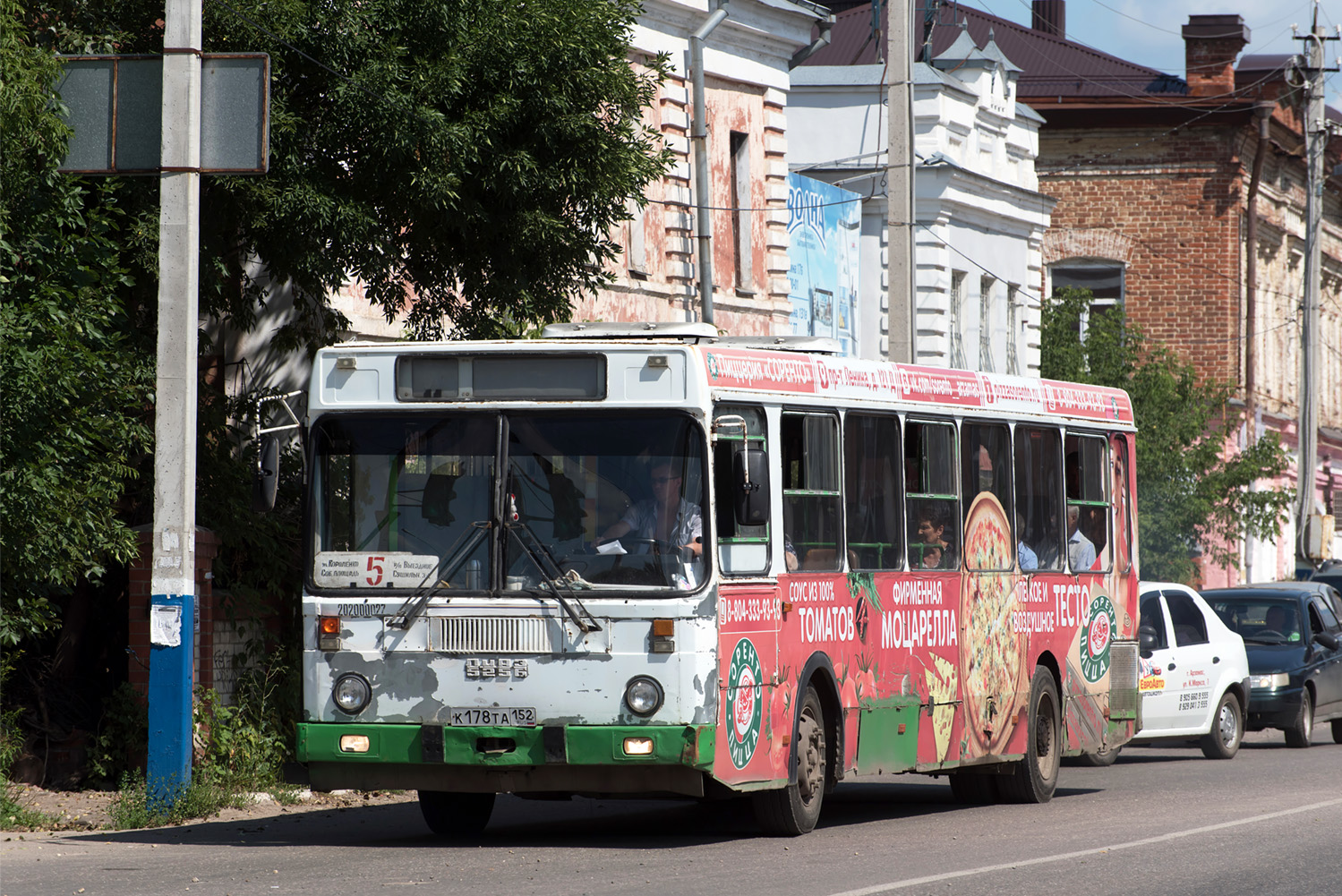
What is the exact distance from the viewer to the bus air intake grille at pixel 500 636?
11.5m

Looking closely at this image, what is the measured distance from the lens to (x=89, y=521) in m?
13.4

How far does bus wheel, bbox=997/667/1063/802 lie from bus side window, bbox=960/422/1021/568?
111 cm

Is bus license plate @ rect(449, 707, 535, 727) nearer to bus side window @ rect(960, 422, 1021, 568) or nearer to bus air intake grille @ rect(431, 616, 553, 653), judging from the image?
bus air intake grille @ rect(431, 616, 553, 653)

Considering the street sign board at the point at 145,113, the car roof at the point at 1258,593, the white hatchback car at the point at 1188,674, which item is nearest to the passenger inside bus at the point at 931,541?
the street sign board at the point at 145,113

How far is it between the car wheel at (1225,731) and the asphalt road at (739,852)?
173 inches

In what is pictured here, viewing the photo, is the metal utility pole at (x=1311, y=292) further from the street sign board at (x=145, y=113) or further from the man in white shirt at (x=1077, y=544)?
the street sign board at (x=145, y=113)

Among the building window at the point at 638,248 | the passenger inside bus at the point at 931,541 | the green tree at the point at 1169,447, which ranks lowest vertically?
the passenger inside bus at the point at 931,541

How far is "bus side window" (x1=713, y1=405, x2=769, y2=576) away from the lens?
11.6 metres

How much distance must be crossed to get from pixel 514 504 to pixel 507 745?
127 centimetres

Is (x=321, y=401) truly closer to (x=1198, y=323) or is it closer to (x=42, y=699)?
(x=42, y=699)

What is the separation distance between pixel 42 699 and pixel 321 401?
194 inches

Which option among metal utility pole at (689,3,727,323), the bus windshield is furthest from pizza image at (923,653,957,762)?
metal utility pole at (689,3,727,323)

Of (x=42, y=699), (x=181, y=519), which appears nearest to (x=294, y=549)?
(x=42, y=699)

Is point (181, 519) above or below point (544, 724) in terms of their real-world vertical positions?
above
